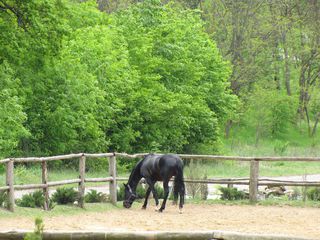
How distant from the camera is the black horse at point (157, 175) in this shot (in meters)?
19.2

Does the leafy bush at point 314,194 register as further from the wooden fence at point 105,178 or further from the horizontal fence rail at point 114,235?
the horizontal fence rail at point 114,235

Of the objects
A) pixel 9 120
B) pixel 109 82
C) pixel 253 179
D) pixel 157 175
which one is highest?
pixel 109 82

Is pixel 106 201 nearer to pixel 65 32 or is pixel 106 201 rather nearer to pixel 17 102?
pixel 17 102

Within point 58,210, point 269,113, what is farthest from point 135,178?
point 269,113

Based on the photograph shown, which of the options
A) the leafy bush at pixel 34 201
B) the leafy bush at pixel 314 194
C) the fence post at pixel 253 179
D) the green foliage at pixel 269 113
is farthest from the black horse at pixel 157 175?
the green foliage at pixel 269 113

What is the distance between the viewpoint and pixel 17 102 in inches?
1164

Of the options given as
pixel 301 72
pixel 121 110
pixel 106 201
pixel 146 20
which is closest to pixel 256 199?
pixel 106 201

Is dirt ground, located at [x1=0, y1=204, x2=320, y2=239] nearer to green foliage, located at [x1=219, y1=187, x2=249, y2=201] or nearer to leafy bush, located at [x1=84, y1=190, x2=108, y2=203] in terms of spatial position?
leafy bush, located at [x1=84, y1=190, x2=108, y2=203]

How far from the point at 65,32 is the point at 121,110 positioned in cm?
544

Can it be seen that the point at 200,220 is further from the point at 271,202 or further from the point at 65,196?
the point at 271,202

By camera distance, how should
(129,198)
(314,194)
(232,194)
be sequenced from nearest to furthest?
1. (129,198)
2. (314,194)
3. (232,194)

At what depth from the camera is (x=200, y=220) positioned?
17391mm

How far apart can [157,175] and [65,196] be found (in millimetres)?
2216

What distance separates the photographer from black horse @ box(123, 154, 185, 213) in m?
19.2
